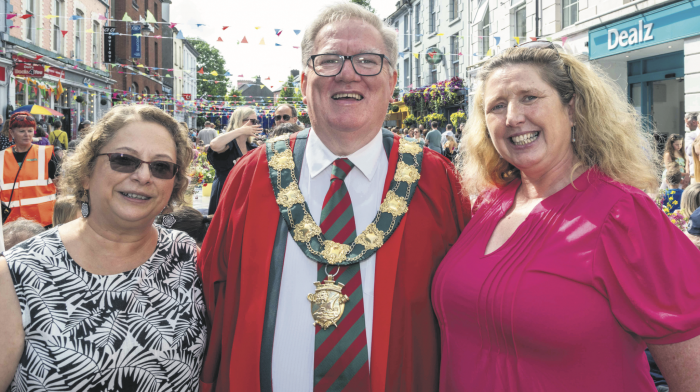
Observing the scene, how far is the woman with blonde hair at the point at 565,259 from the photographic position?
158 centimetres

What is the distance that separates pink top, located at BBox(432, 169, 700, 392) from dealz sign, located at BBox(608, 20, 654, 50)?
31.2 ft

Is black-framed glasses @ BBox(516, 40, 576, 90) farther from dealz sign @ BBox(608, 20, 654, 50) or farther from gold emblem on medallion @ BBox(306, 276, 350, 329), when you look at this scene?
dealz sign @ BBox(608, 20, 654, 50)

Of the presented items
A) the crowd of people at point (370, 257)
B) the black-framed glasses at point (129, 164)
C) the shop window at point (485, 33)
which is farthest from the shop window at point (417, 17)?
the black-framed glasses at point (129, 164)

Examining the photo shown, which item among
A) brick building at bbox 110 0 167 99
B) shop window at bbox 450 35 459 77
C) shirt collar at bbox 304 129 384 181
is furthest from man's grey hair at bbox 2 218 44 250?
shop window at bbox 450 35 459 77

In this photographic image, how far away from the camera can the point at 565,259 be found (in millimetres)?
1688

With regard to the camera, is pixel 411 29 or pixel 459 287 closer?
pixel 459 287

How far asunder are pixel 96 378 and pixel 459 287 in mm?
1263

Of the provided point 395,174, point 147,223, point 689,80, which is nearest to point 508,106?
point 395,174

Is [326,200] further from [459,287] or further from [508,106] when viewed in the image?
[508,106]

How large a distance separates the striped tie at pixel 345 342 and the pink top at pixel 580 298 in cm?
34

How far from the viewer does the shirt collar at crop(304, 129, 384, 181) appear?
2.15 metres

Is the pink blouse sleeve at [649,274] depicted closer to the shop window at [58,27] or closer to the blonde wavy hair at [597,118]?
the blonde wavy hair at [597,118]

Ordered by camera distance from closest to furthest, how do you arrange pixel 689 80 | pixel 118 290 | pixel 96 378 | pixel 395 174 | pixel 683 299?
pixel 683 299
pixel 96 378
pixel 118 290
pixel 395 174
pixel 689 80

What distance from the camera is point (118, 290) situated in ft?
6.07
